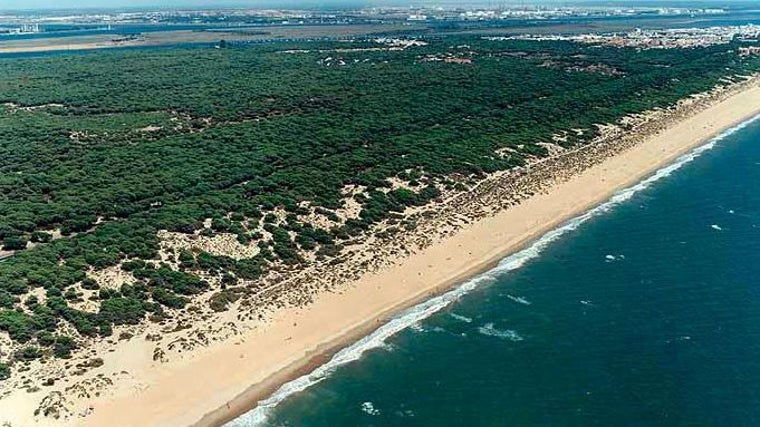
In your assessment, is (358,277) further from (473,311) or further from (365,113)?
(365,113)

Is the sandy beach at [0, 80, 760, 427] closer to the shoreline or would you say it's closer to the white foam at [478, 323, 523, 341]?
the shoreline

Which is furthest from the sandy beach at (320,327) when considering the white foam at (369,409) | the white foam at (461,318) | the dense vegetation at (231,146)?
the dense vegetation at (231,146)

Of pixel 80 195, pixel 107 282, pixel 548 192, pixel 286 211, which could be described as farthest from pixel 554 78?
pixel 107 282

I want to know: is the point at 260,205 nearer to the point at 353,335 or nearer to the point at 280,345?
the point at 353,335

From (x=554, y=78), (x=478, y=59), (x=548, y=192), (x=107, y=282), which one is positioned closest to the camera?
(x=107, y=282)

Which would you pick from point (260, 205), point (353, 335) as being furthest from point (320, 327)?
point (260, 205)

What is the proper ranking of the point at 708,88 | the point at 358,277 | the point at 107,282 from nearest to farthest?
the point at 107,282
the point at 358,277
the point at 708,88
